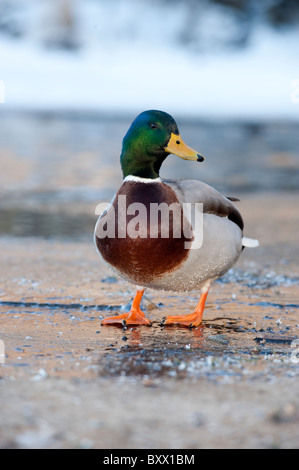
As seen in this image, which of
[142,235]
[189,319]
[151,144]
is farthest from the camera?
[189,319]

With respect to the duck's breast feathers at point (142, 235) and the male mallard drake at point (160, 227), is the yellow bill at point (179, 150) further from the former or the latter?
the duck's breast feathers at point (142, 235)

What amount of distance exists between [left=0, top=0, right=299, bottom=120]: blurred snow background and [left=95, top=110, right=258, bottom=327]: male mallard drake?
11000mm

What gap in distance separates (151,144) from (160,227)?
45 centimetres

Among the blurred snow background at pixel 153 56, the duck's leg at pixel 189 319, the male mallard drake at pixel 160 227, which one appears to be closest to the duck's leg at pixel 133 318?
the male mallard drake at pixel 160 227

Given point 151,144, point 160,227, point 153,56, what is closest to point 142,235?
point 160,227

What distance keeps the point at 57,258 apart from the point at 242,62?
12348 mm

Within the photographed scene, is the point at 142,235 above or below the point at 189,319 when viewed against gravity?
above

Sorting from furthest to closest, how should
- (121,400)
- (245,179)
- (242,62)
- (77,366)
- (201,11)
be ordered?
(201,11) → (242,62) → (245,179) → (77,366) → (121,400)

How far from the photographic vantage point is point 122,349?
3.40m

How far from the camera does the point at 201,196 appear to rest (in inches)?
154

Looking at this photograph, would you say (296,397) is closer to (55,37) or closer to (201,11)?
(55,37)

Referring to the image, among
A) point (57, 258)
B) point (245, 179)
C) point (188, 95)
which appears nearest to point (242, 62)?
point (188, 95)

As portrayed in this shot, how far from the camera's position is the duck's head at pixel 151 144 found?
3777 millimetres

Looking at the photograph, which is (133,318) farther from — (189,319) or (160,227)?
(160,227)
